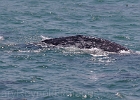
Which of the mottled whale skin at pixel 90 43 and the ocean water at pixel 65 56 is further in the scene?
the mottled whale skin at pixel 90 43

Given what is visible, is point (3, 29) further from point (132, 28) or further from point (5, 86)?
point (5, 86)

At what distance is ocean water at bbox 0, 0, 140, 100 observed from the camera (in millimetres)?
22844

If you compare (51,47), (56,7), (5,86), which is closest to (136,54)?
(51,47)

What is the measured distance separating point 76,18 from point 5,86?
19840mm

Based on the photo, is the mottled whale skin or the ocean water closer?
the ocean water

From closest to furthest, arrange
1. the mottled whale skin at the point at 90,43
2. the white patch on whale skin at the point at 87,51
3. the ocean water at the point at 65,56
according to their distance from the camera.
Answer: the ocean water at the point at 65,56 → the white patch on whale skin at the point at 87,51 → the mottled whale skin at the point at 90,43

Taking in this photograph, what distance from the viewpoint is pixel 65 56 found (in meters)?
29.1

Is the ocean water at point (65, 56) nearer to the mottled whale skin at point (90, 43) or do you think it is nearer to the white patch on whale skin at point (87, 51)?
the white patch on whale skin at point (87, 51)

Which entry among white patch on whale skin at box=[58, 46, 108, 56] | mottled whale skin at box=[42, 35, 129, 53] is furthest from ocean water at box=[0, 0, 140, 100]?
mottled whale skin at box=[42, 35, 129, 53]

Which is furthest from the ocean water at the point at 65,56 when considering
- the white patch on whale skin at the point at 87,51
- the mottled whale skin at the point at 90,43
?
the mottled whale skin at the point at 90,43

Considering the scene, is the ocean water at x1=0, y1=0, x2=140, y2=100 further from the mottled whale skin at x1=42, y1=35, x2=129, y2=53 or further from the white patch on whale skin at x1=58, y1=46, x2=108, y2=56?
the mottled whale skin at x1=42, y1=35, x2=129, y2=53

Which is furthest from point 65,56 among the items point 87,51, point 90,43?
point 90,43

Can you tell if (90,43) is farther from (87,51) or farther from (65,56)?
(65,56)

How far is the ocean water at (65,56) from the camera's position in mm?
22844
